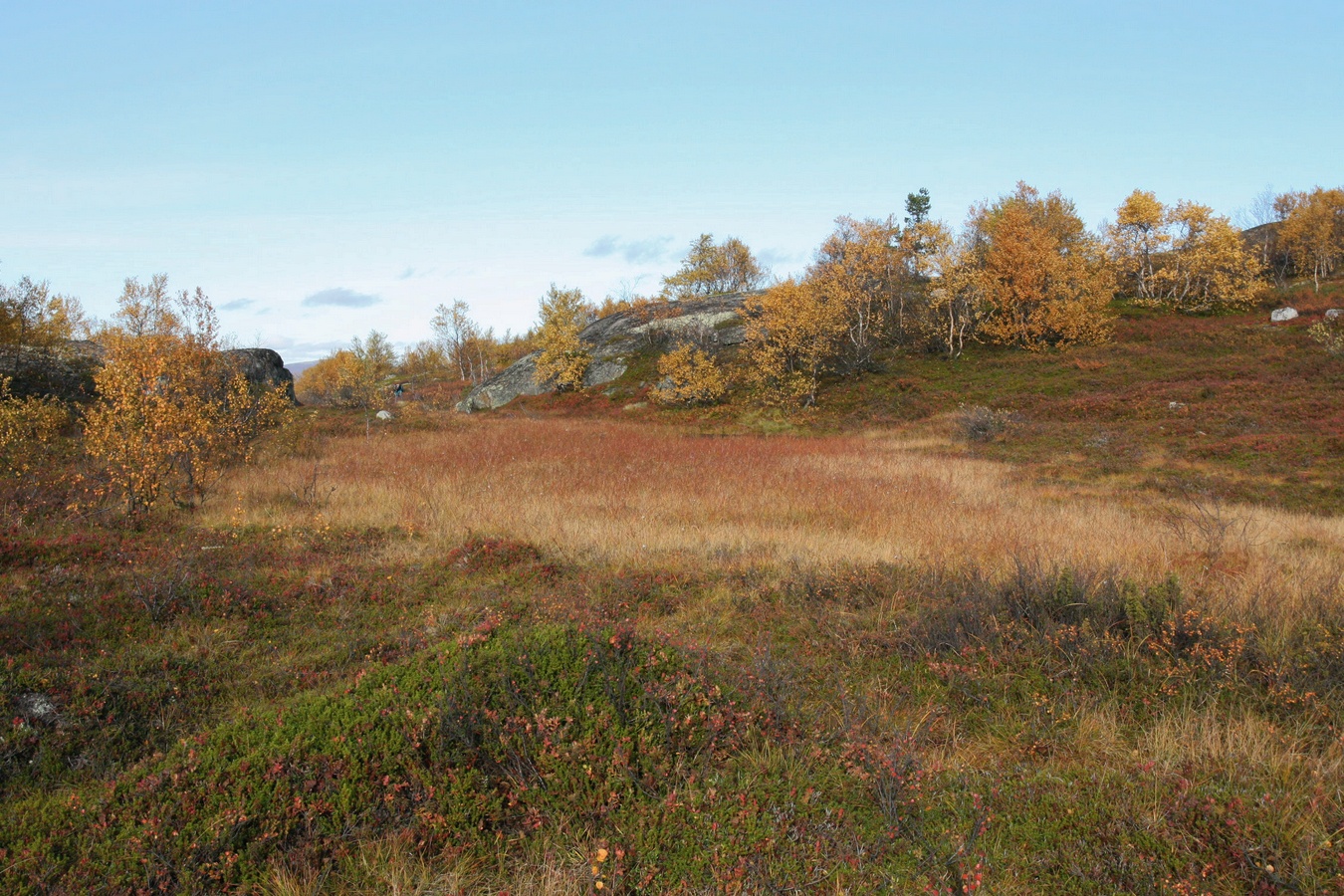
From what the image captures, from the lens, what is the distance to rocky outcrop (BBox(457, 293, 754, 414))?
4953 centimetres

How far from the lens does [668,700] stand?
421 cm

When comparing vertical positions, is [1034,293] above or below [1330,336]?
above

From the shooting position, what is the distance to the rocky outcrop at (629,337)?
4953cm

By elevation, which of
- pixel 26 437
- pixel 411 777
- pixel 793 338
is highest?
pixel 793 338

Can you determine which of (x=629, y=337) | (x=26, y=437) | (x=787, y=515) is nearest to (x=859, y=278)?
(x=629, y=337)

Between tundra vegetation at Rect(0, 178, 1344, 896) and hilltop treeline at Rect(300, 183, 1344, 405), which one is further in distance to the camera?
hilltop treeline at Rect(300, 183, 1344, 405)

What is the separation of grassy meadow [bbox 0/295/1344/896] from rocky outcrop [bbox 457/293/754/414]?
3895 cm

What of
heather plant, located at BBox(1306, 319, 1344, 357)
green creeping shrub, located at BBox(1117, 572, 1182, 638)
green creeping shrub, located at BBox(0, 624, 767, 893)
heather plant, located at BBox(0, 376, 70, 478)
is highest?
heather plant, located at BBox(0, 376, 70, 478)

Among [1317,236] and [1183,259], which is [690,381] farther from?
[1317,236]

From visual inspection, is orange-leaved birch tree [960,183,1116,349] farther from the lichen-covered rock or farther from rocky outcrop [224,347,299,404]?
the lichen-covered rock

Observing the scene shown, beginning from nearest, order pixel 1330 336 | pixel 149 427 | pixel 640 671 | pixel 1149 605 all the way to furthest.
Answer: pixel 640 671 < pixel 1149 605 < pixel 149 427 < pixel 1330 336

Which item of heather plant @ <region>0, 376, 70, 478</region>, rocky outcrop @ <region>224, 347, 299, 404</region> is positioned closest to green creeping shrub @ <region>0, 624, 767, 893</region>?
heather plant @ <region>0, 376, 70, 478</region>

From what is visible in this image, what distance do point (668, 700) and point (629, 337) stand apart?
50689 millimetres

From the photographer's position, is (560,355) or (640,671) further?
(560,355)
